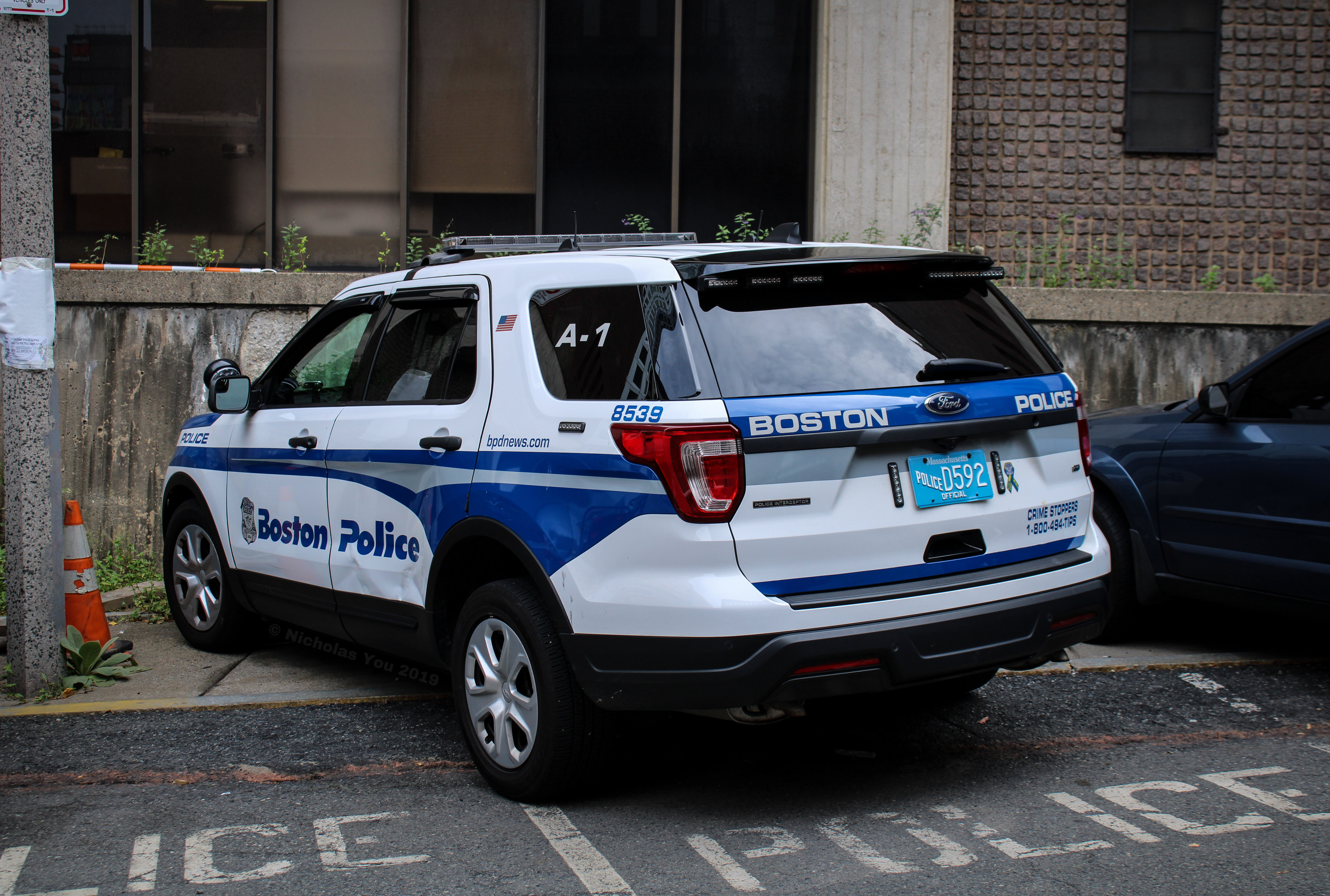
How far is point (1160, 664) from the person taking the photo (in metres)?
5.75

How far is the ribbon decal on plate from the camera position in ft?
12.7

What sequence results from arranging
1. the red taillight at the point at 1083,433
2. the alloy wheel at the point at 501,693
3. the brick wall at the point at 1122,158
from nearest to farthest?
the alloy wheel at the point at 501,693 < the red taillight at the point at 1083,433 < the brick wall at the point at 1122,158

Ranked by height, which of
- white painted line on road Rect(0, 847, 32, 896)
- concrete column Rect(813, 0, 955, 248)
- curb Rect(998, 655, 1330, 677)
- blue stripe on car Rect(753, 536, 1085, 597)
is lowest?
white painted line on road Rect(0, 847, 32, 896)

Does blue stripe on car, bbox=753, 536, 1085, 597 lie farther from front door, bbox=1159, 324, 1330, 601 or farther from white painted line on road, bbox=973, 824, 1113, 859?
front door, bbox=1159, 324, 1330, 601

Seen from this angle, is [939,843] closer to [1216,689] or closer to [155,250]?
[1216,689]

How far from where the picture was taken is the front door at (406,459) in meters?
4.28

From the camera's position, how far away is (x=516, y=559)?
4.10 m

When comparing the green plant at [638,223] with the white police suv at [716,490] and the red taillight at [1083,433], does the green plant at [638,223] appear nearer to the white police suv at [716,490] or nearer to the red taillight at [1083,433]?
the white police suv at [716,490]

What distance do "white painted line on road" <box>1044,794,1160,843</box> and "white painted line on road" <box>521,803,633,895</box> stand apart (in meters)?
1.53

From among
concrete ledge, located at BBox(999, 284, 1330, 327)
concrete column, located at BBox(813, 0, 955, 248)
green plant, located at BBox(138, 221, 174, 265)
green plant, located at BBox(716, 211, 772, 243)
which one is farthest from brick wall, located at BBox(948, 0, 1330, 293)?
green plant, located at BBox(138, 221, 174, 265)

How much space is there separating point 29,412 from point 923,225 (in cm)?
697

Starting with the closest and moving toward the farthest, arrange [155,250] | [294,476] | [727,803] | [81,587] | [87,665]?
[727,803] < [294,476] < [87,665] < [81,587] < [155,250]

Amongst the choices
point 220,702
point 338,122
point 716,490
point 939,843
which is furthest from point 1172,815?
point 338,122

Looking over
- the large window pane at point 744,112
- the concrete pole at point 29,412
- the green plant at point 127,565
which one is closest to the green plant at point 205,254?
the green plant at point 127,565
